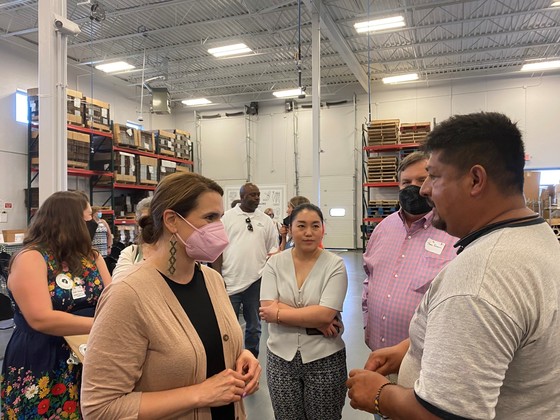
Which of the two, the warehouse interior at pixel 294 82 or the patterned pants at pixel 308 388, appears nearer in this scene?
the patterned pants at pixel 308 388

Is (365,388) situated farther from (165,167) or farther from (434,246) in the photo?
(165,167)

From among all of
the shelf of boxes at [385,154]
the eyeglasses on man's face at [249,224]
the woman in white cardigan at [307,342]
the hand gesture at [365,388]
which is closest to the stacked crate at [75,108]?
the eyeglasses on man's face at [249,224]

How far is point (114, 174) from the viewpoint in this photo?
372 inches

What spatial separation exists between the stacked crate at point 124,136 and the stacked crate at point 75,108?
0.99m

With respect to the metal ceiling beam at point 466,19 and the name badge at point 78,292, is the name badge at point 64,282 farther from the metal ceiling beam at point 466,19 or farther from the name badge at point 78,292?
the metal ceiling beam at point 466,19

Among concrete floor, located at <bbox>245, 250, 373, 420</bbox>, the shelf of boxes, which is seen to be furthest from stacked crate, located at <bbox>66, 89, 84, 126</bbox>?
the shelf of boxes

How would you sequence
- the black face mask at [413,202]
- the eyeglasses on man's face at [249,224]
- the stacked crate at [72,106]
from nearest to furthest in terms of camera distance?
the black face mask at [413,202] < the eyeglasses on man's face at [249,224] < the stacked crate at [72,106]

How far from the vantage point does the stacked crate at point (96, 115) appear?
8750mm

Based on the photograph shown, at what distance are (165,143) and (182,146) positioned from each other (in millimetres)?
987

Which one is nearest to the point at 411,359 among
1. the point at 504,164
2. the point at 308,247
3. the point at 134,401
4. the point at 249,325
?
the point at 504,164

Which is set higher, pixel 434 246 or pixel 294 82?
pixel 294 82

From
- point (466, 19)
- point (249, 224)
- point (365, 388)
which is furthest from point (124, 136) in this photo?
point (365, 388)

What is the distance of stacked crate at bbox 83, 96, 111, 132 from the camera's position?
28.7 feet

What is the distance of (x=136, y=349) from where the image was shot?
109cm
